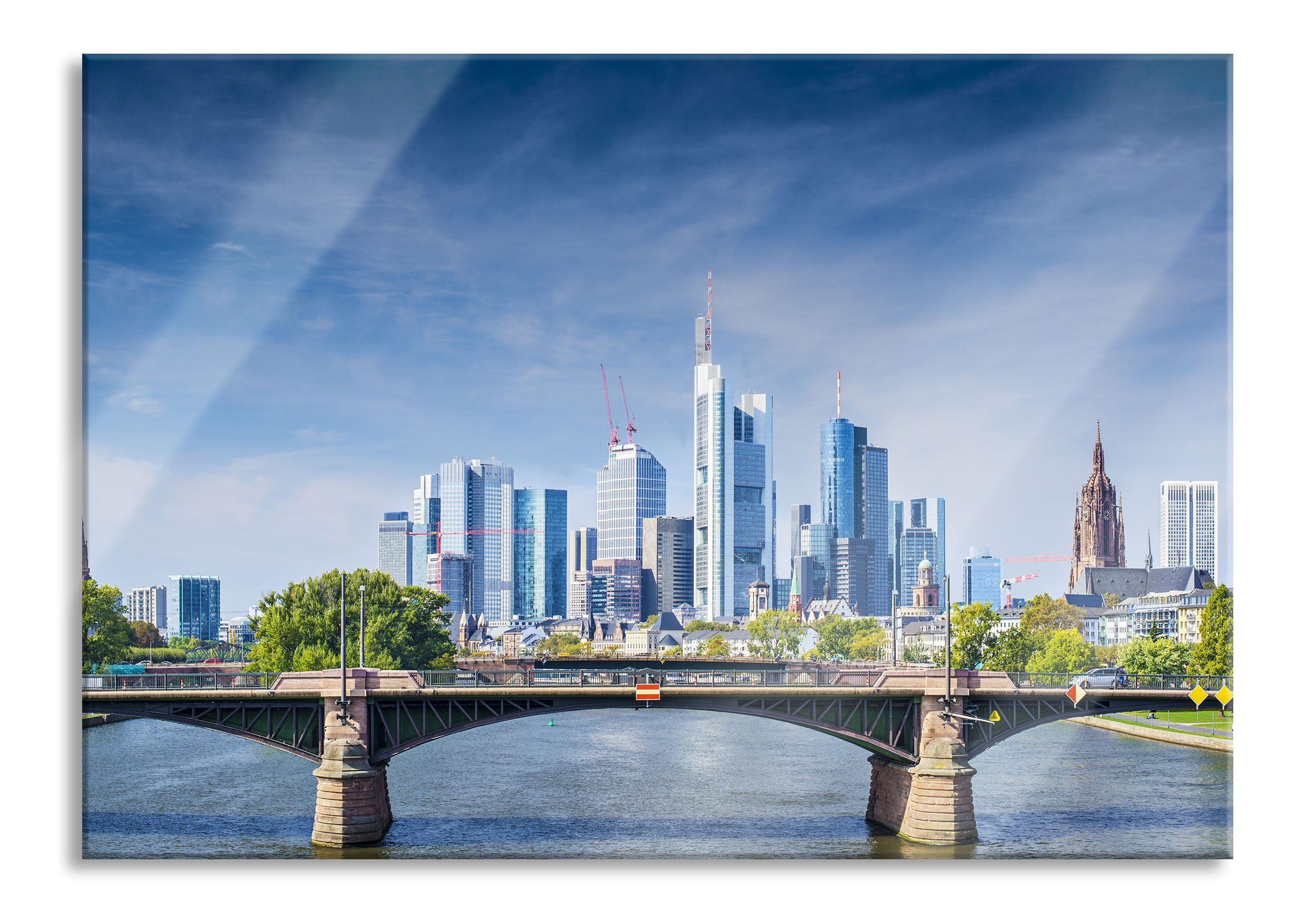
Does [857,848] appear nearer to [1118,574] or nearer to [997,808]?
[997,808]

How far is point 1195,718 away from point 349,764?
115ft

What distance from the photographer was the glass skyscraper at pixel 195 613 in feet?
206

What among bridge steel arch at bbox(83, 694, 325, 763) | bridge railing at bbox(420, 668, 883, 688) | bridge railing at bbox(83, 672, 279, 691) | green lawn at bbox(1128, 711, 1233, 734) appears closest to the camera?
bridge steel arch at bbox(83, 694, 325, 763)

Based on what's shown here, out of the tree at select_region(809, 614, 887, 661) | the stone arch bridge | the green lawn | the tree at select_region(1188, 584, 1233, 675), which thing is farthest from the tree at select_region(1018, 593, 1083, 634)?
the stone arch bridge

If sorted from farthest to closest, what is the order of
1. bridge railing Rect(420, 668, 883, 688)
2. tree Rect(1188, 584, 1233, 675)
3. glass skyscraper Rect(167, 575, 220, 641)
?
glass skyscraper Rect(167, 575, 220, 641)
tree Rect(1188, 584, 1233, 675)
bridge railing Rect(420, 668, 883, 688)

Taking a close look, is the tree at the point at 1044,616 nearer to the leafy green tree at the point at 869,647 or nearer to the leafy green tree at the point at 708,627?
the leafy green tree at the point at 869,647

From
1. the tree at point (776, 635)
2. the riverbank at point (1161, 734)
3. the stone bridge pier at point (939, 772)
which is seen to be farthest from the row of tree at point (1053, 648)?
the tree at point (776, 635)

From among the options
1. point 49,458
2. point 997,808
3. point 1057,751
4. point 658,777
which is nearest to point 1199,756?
point 1057,751

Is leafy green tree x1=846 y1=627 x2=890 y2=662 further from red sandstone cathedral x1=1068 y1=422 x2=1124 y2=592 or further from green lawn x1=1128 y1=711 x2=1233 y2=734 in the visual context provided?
green lawn x1=1128 y1=711 x2=1233 y2=734

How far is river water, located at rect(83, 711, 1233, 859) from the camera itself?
23.9m

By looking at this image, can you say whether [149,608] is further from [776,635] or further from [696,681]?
[776,635]

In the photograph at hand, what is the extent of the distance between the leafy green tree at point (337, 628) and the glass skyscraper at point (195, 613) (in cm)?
903

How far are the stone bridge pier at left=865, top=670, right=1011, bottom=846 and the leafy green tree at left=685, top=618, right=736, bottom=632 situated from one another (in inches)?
4945

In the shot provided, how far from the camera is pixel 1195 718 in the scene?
47.6m
